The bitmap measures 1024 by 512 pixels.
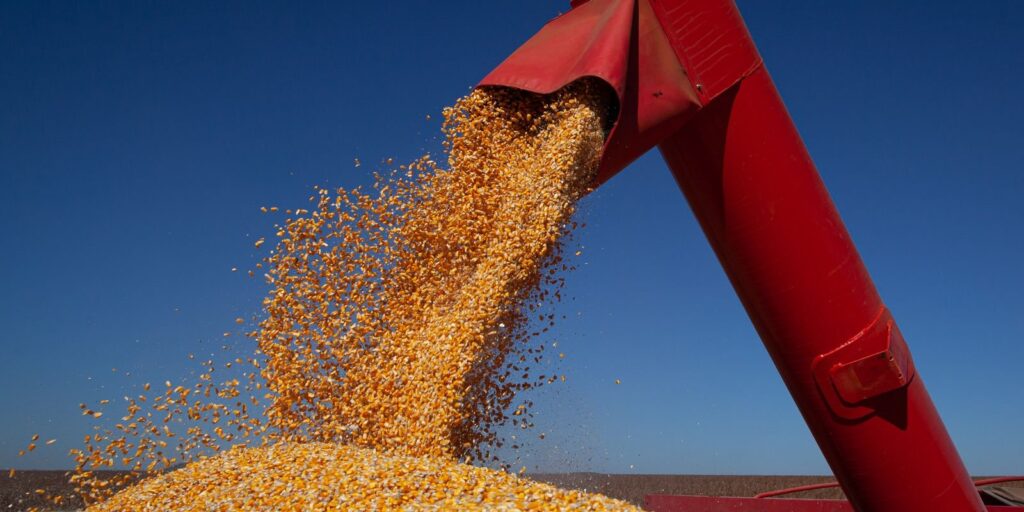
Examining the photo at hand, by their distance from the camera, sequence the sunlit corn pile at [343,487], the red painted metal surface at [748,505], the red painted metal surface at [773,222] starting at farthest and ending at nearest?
the red painted metal surface at [748,505], the red painted metal surface at [773,222], the sunlit corn pile at [343,487]

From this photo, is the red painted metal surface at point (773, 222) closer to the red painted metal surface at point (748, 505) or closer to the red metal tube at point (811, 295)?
the red metal tube at point (811, 295)

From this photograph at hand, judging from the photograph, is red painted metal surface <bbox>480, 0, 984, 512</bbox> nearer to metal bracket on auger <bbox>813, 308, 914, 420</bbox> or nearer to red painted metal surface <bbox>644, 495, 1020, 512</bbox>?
metal bracket on auger <bbox>813, 308, 914, 420</bbox>

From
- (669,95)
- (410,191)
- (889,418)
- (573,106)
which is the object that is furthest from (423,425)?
(889,418)

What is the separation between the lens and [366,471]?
289 cm

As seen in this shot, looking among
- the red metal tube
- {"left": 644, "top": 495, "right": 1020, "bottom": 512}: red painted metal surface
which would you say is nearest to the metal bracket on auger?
the red metal tube

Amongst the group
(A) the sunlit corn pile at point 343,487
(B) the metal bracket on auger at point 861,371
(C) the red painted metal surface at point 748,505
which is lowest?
(C) the red painted metal surface at point 748,505

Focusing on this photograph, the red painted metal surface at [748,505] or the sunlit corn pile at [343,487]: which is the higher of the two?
the sunlit corn pile at [343,487]

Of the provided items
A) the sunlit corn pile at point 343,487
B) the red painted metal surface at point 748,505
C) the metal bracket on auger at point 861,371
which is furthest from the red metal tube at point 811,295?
the sunlit corn pile at point 343,487

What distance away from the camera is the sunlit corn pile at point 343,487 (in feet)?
8.68

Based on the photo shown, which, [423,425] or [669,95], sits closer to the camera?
[669,95]

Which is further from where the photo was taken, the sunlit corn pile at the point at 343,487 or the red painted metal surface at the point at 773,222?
the red painted metal surface at the point at 773,222

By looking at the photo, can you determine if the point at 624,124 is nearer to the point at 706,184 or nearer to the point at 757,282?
the point at 706,184

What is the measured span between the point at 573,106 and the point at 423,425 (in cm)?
152

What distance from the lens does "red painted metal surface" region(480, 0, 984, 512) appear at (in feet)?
9.94
